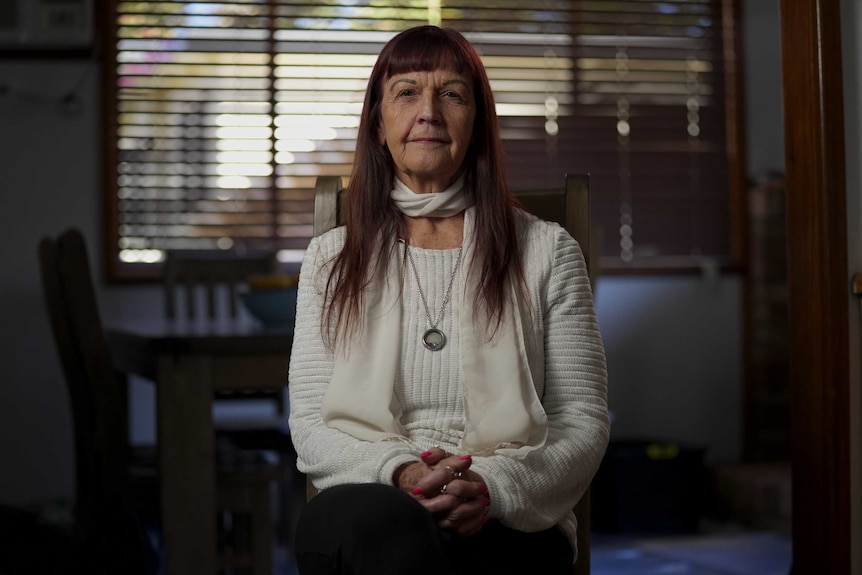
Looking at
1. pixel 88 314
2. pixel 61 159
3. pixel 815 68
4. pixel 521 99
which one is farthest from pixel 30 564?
pixel 521 99

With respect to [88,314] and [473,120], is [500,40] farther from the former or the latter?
[473,120]

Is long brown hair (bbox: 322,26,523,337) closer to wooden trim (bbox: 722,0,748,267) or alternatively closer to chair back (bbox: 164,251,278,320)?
chair back (bbox: 164,251,278,320)

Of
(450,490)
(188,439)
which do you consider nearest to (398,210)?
(450,490)

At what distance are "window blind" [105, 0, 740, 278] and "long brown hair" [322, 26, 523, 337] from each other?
7.21 ft

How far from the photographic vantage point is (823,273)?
191 cm

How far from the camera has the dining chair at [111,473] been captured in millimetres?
2436

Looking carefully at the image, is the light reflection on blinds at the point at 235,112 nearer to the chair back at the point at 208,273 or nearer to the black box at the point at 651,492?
the chair back at the point at 208,273

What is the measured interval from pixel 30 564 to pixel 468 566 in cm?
157

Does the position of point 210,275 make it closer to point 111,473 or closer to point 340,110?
point 340,110

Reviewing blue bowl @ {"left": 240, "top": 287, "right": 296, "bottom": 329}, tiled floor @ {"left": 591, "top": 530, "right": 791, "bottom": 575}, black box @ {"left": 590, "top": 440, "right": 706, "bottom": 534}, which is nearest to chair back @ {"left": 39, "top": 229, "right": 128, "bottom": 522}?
blue bowl @ {"left": 240, "top": 287, "right": 296, "bottom": 329}

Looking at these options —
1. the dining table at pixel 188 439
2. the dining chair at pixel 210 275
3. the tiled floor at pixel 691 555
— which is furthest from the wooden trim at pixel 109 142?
the dining table at pixel 188 439

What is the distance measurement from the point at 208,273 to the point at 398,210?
213cm

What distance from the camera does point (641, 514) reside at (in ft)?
12.4

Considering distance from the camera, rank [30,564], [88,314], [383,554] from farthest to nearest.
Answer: [30,564], [88,314], [383,554]
